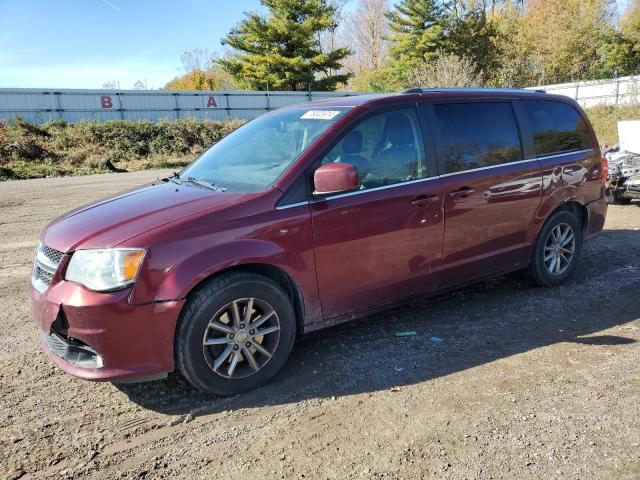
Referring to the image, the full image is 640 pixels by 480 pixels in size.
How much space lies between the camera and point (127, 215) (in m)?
3.40

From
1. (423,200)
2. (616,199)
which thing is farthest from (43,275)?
(616,199)

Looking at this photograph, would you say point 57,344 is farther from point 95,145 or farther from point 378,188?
point 95,145

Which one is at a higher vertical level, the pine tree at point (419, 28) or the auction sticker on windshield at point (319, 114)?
the pine tree at point (419, 28)

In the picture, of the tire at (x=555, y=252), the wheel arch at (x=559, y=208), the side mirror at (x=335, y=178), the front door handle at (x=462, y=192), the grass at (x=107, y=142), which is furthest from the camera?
the grass at (x=107, y=142)

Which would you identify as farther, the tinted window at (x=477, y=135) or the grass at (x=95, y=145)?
the grass at (x=95, y=145)

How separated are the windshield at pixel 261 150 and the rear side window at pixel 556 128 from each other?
86.1 inches

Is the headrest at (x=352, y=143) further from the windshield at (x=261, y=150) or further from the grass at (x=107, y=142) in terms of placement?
the grass at (x=107, y=142)

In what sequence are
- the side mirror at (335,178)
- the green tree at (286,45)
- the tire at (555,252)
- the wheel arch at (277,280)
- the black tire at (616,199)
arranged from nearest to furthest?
the wheel arch at (277,280) → the side mirror at (335,178) → the tire at (555,252) → the black tire at (616,199) → the green tree at (286,45)

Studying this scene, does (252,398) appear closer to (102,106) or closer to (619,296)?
(619,296)

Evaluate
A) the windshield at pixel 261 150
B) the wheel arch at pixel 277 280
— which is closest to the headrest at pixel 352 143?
the windshield at pixel 261 150

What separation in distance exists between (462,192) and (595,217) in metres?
2.19

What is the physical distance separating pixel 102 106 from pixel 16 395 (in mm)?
30725

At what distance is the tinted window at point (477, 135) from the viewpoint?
172 inches

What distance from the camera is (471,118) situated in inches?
181
